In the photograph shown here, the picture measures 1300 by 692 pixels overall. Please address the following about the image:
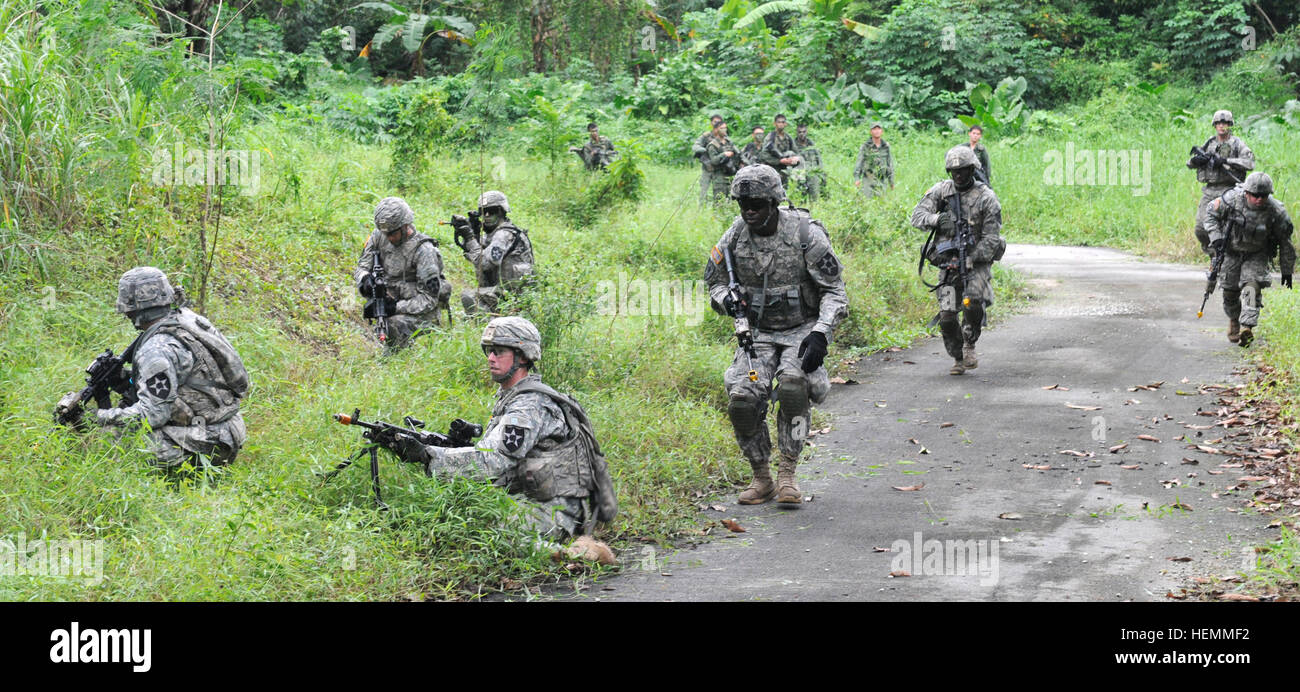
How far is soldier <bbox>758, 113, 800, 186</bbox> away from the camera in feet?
60.5

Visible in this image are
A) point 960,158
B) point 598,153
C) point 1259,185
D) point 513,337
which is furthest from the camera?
point 598,153

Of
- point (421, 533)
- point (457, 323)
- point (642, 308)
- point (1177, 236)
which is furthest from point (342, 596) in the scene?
point (1177, 236)

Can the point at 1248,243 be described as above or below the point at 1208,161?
below

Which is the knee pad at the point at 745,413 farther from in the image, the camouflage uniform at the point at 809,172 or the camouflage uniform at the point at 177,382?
the camouflage uniform at the point at 809,172

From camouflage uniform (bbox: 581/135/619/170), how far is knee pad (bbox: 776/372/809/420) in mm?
12417

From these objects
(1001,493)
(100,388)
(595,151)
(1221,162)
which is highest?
(595,151)

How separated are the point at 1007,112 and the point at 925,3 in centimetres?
462

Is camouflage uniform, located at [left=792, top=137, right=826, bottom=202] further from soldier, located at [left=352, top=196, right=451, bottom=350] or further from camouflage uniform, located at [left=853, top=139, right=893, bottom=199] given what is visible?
soldier, located at [left=352, top=196, right=451, bottom=350]

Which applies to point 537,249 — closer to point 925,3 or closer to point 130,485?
point 130,485

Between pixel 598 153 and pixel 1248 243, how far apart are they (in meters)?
10.9

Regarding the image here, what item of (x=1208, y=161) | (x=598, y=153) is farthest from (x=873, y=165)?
(x=1208, y=161)

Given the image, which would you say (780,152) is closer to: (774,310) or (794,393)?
(774,310)

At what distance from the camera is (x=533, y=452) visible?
19.9ft

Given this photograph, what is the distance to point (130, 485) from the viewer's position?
6184 millimetres
